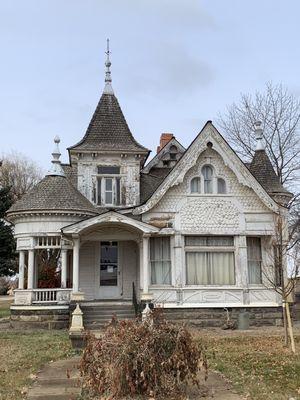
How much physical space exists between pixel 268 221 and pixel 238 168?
101 inches

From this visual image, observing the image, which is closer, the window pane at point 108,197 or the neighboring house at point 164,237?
the neighboring house at point 164,237

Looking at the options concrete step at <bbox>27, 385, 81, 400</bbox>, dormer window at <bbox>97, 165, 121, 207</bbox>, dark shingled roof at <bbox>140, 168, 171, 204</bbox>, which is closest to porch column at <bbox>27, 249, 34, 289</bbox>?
dormer window at <bbox>97, 165, 121, 207</bbox>

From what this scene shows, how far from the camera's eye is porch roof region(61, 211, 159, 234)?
18609 mm

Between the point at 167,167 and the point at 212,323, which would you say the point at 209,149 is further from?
the point at 212,323

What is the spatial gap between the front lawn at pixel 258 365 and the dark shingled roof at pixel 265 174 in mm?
8898

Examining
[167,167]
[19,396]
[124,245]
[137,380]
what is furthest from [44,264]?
[137,380]

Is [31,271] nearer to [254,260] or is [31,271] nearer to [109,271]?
[109,271]

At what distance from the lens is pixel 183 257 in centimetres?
2034

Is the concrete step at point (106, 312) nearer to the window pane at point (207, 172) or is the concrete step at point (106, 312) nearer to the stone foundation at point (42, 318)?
the stone foundation at point (42, 318)

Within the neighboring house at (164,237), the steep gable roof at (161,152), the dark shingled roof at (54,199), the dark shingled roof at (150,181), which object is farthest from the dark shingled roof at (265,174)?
the dark shingled roof at (54,199)

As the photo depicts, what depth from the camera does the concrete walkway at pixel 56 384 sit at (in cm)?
788

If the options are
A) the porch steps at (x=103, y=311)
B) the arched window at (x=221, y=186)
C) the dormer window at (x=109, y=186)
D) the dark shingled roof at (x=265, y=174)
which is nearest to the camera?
the porch steps at (x=103, y=311)

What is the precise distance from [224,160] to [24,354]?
458 inches

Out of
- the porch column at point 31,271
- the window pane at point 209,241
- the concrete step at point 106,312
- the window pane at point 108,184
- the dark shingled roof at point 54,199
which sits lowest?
the concrete step at point 106,312
